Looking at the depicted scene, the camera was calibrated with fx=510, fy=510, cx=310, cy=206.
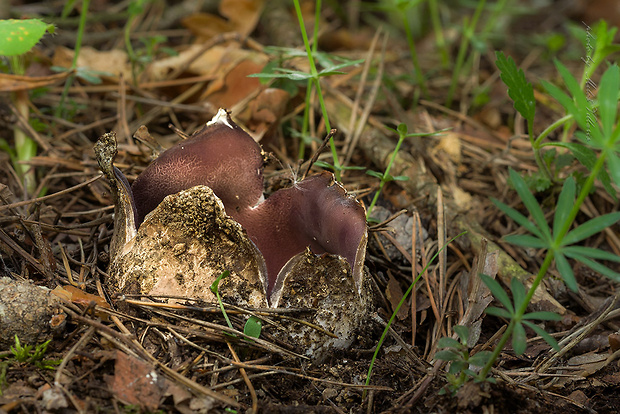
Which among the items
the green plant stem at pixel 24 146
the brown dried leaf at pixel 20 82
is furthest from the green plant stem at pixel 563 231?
the brown dried leaf at pixel 20 82

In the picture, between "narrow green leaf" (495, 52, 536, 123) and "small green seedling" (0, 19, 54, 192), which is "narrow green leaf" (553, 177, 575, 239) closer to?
"narrow green leaf" (495, 52, 536, 123)

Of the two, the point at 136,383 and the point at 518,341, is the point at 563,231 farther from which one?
the point at 136,383

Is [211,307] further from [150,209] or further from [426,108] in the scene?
[426,108]

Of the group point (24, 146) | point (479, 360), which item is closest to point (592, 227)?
point (479, 360)

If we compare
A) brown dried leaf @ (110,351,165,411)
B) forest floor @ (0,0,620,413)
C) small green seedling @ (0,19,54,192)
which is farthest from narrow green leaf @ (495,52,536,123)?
small green seedling @ (0,19,54,192)

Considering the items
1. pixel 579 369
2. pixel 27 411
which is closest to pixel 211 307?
pixel 27 411

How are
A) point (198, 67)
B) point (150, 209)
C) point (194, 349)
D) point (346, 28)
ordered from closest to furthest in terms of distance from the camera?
point (194, 349) < point (150, 209) < point (198, 67) < point (346, 28)
